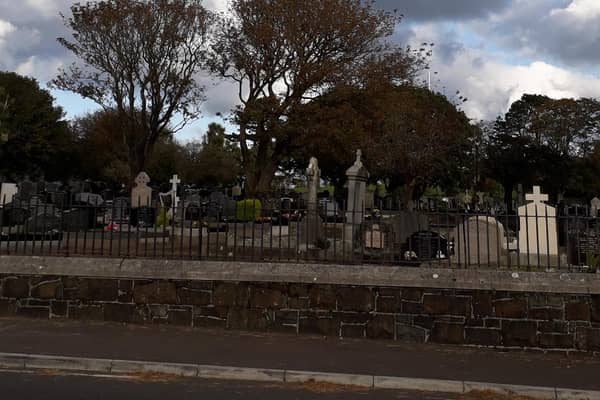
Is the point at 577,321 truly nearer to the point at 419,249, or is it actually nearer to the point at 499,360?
the point at 499,360

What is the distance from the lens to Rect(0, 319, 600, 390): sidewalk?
5975mm

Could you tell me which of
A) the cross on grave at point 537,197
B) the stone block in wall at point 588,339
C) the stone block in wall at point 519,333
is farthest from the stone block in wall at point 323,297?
the cross on grave at point 537,197

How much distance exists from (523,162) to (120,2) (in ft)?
121

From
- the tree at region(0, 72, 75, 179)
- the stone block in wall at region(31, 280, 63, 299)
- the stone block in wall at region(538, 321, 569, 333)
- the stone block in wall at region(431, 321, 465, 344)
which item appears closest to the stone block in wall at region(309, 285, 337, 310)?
the stone block in wall at region(431, 321, 465, 344)

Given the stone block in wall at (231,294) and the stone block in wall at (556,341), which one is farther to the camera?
the stone block in wall at (231,294)

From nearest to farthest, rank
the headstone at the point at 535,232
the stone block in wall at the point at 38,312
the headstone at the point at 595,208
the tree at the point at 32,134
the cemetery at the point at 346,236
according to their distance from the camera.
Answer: the stone block in wall at the point at 38,312 → the cemetery at the point at 346,236 → the headstone at the point at 535,232 → the headstone at the point at 595,208 → the tree at the point at 32,134

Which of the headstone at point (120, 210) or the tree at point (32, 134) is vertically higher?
the tree at point (32, 134)

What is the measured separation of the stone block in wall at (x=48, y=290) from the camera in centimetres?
798

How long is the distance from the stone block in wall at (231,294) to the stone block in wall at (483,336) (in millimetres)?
3141

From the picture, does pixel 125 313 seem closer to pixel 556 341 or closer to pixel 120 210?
pixel 120 210

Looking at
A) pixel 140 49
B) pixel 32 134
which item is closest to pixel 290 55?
pixel 140 49

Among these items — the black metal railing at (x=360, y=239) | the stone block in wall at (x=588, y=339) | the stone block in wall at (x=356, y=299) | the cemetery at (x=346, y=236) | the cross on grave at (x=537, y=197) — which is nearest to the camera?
the stone block in wall at (x=588, y=339)

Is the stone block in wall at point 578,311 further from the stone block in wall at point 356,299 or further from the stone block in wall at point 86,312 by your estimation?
the stone block in wall at point 86,312

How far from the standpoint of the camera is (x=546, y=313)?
7066 millimetres
